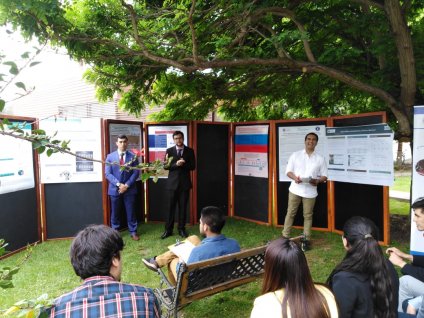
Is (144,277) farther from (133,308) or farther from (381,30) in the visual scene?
(381,30)

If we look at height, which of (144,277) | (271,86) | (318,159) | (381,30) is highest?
(381,30)

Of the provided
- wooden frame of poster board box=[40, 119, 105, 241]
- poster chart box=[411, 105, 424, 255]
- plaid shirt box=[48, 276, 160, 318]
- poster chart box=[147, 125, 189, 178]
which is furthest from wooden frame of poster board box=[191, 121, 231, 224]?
plaid shirt box=[48, 276, 160, 318]

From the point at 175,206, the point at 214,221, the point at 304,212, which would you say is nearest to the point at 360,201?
the point at 304,212

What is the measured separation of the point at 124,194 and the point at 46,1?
3.85 m

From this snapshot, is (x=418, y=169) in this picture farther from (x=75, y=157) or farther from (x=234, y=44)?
(x=75, y=157)

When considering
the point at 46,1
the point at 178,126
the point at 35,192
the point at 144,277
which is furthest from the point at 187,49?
the point at 35,192

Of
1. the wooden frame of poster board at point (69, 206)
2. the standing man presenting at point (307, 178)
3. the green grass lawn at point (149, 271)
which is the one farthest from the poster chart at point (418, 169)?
the wooden frame of poster board at point (69, 206)

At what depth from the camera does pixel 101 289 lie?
5.63 ft

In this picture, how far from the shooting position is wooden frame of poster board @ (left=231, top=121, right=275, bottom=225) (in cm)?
752

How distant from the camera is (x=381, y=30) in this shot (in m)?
5.49

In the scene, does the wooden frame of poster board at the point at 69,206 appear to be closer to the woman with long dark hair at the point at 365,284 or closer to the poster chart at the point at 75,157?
the poster chart at the point at 75,157

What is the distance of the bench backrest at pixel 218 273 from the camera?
10.6 feet

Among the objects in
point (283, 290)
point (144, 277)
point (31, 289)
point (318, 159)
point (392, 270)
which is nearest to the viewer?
point (283, 290)

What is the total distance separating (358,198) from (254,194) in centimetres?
232
